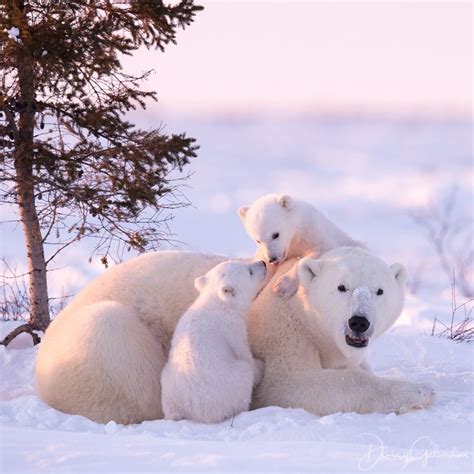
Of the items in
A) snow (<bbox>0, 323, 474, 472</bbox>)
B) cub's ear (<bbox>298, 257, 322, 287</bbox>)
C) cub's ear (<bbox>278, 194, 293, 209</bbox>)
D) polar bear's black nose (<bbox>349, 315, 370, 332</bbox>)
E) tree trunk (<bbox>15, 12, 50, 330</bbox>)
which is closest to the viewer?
snow (<bbox>0, 323, 474, 472</bbox>)

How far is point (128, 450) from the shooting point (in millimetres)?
3615

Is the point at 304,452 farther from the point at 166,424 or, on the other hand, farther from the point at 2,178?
the point at 2,178

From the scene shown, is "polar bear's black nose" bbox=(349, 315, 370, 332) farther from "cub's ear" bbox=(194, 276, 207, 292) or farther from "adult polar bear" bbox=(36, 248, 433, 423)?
"cub's ear" bbox=(194, 276, 207, 292)

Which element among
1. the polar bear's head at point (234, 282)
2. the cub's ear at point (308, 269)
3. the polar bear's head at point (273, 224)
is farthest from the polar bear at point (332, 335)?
the polar bear's head at point (273, 224)

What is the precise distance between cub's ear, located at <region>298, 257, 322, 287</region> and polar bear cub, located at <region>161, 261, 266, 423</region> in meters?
0.30

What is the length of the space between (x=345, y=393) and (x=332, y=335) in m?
0.43

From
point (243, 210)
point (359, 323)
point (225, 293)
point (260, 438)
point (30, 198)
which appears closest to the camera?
point (260, 438)

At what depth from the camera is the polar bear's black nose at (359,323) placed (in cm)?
512

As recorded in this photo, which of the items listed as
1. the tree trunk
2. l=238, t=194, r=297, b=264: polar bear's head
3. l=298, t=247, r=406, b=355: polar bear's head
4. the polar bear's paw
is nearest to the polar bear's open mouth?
l=298, t=247, r=406, b=355: polar bear's head

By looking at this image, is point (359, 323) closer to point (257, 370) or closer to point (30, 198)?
point (257, 370)

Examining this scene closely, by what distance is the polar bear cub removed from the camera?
16.3 ft

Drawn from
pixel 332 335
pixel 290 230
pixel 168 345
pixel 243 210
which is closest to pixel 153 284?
pixel 168 345

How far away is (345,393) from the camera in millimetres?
5211

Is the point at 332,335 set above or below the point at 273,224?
below
